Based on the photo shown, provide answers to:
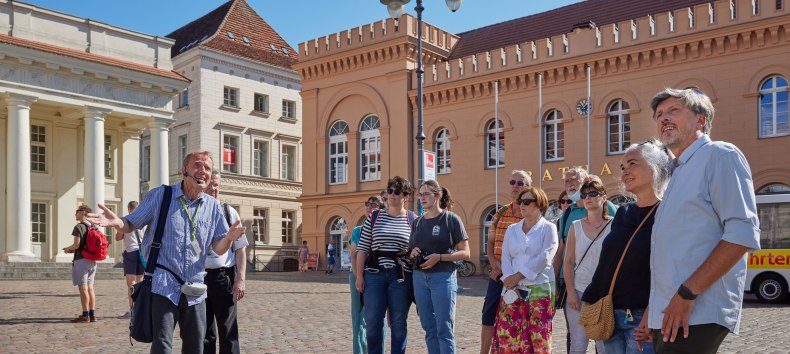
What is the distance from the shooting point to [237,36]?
49281mm

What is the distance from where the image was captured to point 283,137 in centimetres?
4953

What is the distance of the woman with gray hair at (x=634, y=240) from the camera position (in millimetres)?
4273

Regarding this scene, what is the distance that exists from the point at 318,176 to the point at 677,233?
37.3m

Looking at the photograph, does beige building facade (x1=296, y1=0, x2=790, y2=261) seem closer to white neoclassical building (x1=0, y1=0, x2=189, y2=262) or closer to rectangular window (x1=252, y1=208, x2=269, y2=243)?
rectangular window (x1=252, y1=208, x2=269, y2=243)

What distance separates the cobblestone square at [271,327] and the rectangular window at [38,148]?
17971mm

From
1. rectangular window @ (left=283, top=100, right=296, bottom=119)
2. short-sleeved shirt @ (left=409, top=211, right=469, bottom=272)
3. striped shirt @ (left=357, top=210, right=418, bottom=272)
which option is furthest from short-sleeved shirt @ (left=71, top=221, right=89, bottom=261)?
rectangular window @ (left=283, top=100, right=296, bottom=119)

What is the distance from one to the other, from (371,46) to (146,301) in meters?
32.8

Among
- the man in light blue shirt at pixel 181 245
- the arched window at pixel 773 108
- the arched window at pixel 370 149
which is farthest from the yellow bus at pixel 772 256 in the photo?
the arched window at pixel 370 149

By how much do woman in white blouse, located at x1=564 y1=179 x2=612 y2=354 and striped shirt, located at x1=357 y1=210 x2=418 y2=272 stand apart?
187 cm

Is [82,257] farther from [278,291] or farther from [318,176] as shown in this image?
[318,176]

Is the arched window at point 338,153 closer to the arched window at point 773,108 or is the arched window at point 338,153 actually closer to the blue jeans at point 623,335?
the arched window at point 773,108

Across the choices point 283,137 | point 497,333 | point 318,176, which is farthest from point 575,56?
point 497,333

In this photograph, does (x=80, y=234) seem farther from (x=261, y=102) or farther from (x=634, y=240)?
(x=261, y=102)

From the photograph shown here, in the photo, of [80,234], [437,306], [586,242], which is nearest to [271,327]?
[80,234]
